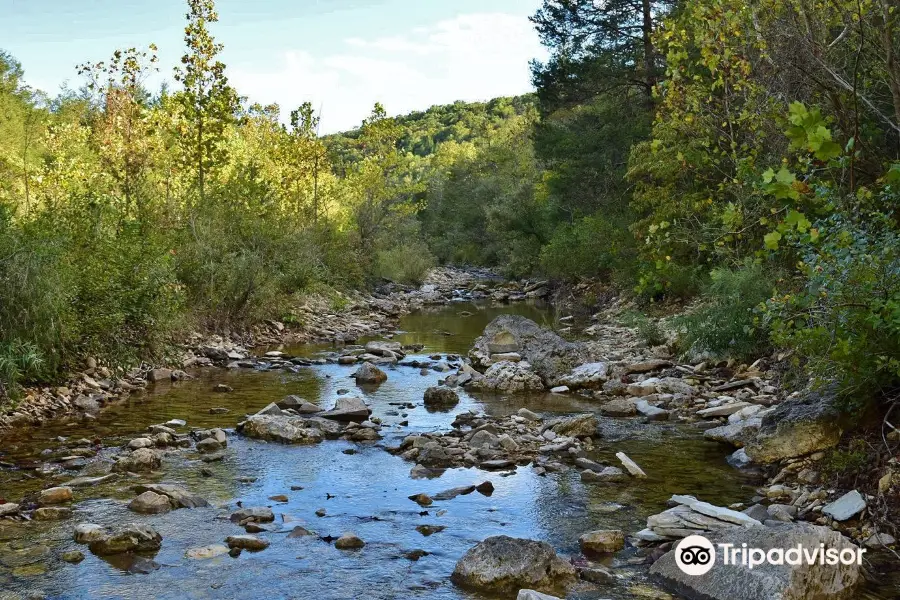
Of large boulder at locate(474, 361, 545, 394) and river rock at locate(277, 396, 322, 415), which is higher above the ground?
river rock at locate(277, 396, 322, 415)

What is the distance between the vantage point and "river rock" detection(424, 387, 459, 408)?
12.0m

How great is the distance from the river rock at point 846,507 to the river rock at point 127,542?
5.58 m

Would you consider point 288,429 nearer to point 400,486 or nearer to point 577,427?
point 400,486

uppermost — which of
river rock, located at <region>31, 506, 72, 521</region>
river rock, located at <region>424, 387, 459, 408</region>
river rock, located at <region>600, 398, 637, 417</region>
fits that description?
river rock, located at <region>31, 506, 72, 521</region>

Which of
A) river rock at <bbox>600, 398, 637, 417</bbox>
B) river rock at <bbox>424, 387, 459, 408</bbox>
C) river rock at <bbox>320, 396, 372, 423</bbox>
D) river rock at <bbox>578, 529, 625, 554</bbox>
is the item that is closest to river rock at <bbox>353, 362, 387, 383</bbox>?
river rock at <bbox>424, 387, 459, 408</bbox>

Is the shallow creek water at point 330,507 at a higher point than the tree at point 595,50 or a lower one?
lower

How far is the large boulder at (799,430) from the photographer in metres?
7.55

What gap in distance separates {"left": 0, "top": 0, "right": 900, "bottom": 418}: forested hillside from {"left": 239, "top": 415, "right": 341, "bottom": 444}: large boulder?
116 inches

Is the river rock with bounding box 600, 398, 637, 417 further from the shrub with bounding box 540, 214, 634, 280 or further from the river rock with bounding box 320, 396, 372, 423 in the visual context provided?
the shrub with bounding box 540, 214, 634, 280

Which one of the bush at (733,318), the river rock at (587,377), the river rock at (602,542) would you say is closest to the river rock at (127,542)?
the river rock at (602,542)

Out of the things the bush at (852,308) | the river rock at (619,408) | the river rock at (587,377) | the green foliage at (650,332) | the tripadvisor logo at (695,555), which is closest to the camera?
the tripadvisor logo at (695,555)

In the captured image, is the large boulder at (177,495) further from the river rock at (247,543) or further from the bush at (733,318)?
the bush at (733,318)

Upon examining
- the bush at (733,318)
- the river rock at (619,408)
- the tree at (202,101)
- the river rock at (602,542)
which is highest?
the tree at (202,101)

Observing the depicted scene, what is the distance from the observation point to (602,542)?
615cm
